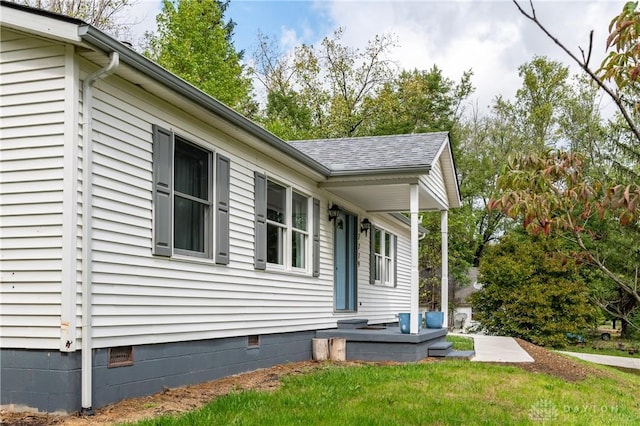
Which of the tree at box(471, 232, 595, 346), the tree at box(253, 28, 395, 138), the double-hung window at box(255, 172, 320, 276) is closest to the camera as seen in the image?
the double-hung window at box(255, 172, 320, 276)

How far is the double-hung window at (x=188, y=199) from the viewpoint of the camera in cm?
629

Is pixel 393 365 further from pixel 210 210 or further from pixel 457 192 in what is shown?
pixel 457 192

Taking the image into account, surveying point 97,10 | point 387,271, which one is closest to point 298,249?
point 387,271

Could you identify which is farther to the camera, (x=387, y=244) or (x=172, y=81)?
(x=387, y=244)

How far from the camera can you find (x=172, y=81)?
611 cm

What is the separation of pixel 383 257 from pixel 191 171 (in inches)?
336

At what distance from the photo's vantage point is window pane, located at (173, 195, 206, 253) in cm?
672

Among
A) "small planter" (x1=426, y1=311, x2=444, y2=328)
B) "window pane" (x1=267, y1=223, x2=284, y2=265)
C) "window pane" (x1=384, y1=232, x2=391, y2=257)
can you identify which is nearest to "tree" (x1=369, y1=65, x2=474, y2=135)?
"window pane" (x1=384, y1=232, x2=391, y2=257)

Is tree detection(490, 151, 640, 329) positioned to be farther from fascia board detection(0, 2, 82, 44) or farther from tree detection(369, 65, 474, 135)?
tree detection(369, 65, 474, 135)

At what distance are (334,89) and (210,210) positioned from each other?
22.9m

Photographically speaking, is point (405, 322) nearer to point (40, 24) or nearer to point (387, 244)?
point (387, 244)

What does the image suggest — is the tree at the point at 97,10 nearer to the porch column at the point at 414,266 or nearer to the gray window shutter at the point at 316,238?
the gray window shutter at the point at 316,238

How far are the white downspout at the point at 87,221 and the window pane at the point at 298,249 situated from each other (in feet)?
16.2

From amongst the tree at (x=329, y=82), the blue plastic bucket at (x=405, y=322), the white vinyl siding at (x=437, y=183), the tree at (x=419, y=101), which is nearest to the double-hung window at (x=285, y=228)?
the blue plastic bucket at (x=405, y=322)
